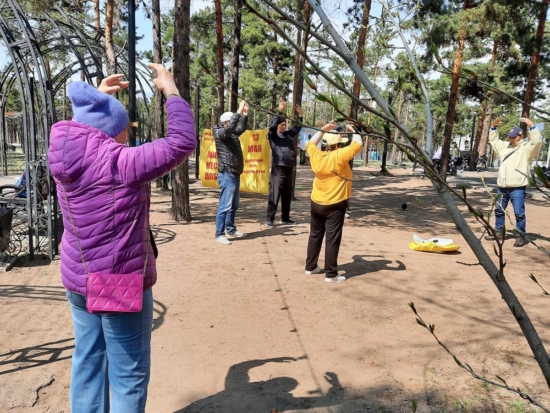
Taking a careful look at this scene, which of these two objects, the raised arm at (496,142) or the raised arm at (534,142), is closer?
A: the raised arm at (534,142)

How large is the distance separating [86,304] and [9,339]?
6.39 ft

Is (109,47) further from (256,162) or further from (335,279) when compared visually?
(335,279)

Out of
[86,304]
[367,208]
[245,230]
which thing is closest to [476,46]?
[367,208]

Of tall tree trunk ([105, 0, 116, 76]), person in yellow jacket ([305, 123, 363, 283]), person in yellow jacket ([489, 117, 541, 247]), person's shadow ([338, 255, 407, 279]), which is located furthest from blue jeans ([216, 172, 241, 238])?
tall tree trunk ([105, 0, 116, 76])

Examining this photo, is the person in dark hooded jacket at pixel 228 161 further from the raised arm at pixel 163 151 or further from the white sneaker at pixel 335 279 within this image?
the raised arm at pixel 163 151

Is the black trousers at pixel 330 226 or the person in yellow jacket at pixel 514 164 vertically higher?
the person in yellow jacket at pixel 514 164

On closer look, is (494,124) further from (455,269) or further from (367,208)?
(367,208)

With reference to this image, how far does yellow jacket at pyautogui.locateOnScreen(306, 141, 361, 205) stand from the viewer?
14.6 ft

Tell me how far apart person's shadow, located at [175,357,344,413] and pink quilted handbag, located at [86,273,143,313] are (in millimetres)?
1058

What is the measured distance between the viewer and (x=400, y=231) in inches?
307

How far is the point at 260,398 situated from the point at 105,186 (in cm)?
164

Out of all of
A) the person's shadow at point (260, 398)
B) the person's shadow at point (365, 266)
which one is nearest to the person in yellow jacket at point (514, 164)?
the person's shadow at point (365, 266)

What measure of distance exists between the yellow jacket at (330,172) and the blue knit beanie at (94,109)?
2833 millimetres

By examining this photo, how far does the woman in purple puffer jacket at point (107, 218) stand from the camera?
1.74 m
